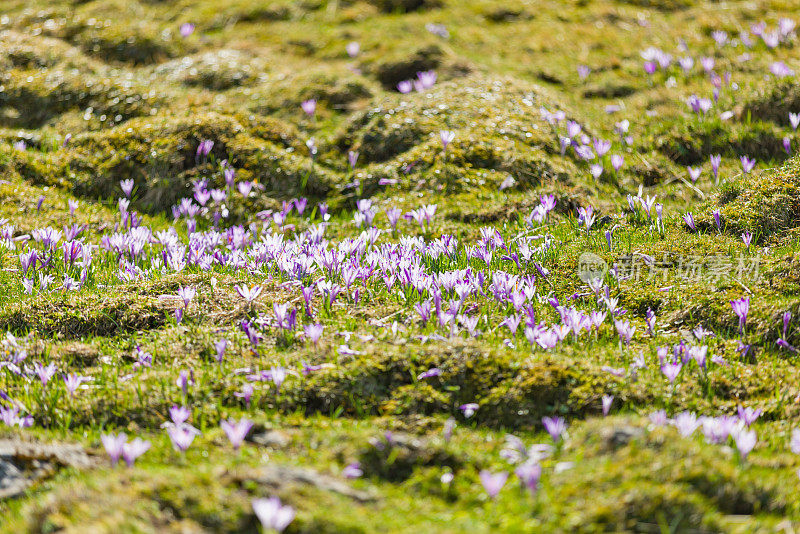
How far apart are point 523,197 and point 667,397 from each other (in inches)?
130

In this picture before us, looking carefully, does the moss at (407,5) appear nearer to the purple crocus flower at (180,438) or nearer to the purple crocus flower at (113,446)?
the purple crocus flower at (180,438)

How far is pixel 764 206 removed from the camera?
5.97m

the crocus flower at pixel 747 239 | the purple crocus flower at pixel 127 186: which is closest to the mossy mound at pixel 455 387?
the crocus flower at pixel 747 239

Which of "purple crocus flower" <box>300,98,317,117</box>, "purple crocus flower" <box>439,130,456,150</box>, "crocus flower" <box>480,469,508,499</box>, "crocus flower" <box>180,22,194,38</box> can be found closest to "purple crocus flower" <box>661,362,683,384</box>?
"crocus flower" <box>480,469,508,499</box>

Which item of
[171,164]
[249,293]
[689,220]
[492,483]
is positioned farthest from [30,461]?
[689,220]

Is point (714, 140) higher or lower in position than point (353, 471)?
lower

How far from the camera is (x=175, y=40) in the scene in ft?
39.5

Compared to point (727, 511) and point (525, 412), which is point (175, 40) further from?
point (727, 511)

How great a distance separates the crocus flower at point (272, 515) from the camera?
106 inches

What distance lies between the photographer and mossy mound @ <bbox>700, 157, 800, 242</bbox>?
588cm

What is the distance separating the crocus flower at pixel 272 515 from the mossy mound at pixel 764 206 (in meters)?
4.70

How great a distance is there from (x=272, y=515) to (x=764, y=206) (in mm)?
5061

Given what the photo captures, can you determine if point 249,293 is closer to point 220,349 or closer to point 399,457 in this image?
point 220,349

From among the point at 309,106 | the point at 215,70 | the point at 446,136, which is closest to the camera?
the point at 446,136
